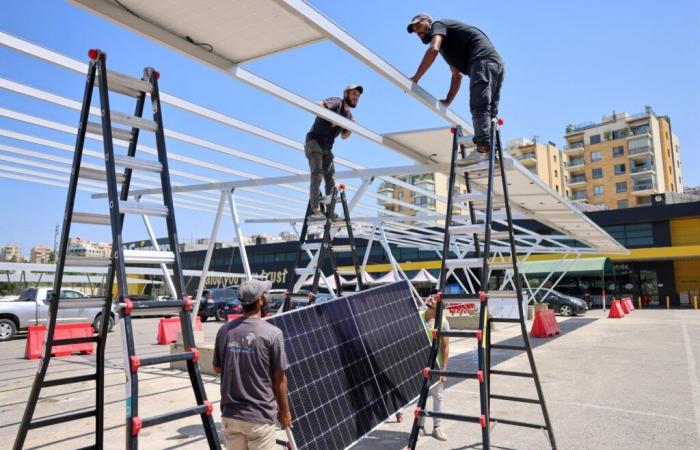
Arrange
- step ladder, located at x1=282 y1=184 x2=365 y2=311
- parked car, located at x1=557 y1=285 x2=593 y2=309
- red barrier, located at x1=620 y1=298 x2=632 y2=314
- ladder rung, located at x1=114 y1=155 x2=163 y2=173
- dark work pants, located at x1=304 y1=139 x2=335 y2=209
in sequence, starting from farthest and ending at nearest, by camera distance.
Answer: parked car, located at x1=557 y1=285 x2=593 y2=309
red barrier, located at x1=620 y1=298 x2=632 y2=314
dark work pants, located at x1=304 y1=139 x2=335 y2=209
step ladder, located at x1=282 y1=184 x2=365 y2=311
ladder rung, located at x1=114 y1=155 x2=163 y2=173

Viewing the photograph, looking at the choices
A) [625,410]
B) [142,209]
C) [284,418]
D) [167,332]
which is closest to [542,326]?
[625,410]

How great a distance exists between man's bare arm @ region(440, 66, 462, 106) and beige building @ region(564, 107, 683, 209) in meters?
62.0

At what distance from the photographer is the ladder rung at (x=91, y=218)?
3.83m

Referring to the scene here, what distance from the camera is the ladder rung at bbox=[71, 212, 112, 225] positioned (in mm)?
3826

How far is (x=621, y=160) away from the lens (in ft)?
214

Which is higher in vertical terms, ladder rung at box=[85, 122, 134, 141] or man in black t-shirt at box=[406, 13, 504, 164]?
man in black t-shirt at box=[406, 13, 504, 164]

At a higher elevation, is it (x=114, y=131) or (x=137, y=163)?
(x=114, y=131)

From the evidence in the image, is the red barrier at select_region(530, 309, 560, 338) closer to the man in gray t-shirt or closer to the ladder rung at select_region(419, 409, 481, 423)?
the ladder rung at select_region(419, 409, 481, 423)

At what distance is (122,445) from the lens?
5.54 meters

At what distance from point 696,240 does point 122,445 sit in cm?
3838

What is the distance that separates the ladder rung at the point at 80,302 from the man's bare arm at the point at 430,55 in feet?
11.8

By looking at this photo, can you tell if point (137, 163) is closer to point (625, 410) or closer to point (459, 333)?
point (459, 333)

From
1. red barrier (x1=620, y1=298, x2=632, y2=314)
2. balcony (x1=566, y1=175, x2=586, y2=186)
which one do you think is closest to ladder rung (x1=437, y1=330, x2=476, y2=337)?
red barrier (x1=620, y1=298, x2=632, y2=314)

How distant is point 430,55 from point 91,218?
11.0ft
